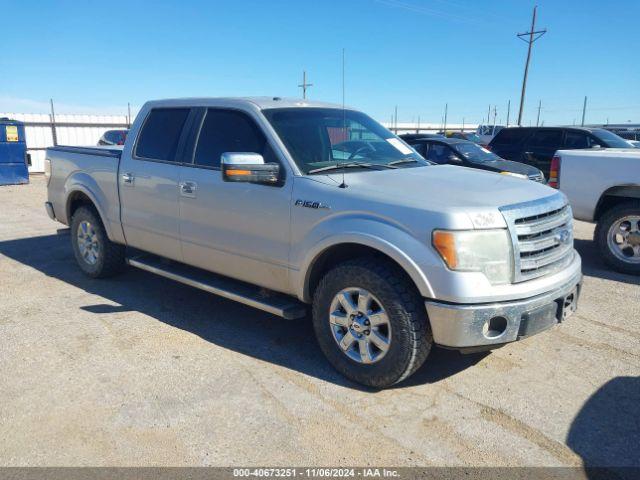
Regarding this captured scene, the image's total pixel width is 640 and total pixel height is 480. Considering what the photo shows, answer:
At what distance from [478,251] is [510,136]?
10.8 meters

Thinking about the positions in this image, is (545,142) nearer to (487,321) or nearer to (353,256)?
(353,256)

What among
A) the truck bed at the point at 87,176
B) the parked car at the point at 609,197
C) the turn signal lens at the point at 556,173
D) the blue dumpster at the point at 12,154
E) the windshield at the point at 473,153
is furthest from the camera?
the blue dumpster at the point at 12,154

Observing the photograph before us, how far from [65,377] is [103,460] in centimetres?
113

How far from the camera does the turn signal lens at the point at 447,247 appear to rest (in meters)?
3.10

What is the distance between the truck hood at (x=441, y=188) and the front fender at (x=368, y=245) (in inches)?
8.0

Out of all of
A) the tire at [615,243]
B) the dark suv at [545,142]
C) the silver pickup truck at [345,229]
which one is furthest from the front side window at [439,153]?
the silver pickup truck at [345,229]

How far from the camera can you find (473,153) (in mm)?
11047

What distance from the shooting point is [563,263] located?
3697 mm

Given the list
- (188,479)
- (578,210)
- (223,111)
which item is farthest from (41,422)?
(578,210)

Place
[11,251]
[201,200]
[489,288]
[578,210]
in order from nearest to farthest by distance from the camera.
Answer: [489,288] → [201,200] → [578,210] → [11,251]

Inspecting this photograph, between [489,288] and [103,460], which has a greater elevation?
[489,288]

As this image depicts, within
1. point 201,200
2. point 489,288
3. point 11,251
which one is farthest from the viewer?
point 11,251

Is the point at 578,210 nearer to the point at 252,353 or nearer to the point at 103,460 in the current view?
the point at 252,353

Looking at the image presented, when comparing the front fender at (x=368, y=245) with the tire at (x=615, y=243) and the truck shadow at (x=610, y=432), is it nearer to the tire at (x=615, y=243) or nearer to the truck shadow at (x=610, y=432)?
the truck shadow at (x=610, y=432)
